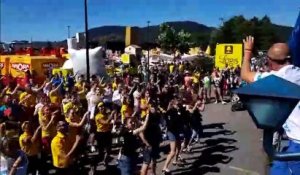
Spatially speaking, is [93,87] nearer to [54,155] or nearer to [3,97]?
[3,97]

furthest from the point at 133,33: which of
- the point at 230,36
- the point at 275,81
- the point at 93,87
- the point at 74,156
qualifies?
the point at 275,81

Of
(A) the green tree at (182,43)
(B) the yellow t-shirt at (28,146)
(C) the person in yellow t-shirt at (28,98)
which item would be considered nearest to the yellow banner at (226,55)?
(C) the person in yellow t-shirt at (28,98)

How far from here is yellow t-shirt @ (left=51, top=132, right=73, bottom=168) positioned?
872 centimetres

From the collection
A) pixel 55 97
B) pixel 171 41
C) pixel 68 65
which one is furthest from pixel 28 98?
pixel 171 41

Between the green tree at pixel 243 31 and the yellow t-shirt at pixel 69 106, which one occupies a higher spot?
the green tree at pixel 243 31

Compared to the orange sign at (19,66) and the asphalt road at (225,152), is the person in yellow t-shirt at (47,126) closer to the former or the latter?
the asphalt road at (225,152)

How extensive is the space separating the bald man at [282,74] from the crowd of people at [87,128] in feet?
13.7

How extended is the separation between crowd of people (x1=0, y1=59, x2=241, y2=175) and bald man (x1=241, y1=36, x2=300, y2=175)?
4.17 metres

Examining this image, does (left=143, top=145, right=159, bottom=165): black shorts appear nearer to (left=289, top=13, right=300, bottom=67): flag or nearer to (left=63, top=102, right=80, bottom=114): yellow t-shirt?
(left=63, top=102, right=80, bottom=114): yellow t-shirt

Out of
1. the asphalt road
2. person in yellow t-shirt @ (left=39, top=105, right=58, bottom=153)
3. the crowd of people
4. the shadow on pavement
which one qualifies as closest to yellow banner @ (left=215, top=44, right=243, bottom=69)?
the asphalt road

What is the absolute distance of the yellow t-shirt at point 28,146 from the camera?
30.3 feet

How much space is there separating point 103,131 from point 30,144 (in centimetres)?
246

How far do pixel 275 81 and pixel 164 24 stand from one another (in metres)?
88.4

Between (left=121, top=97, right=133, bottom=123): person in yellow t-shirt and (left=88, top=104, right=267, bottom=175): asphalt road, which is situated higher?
(left=121, top=97, right=133, bottom=123): person in yellow t-shirt
